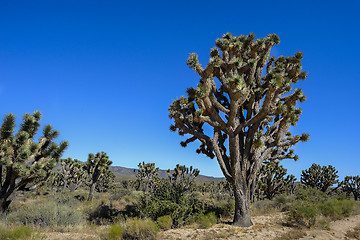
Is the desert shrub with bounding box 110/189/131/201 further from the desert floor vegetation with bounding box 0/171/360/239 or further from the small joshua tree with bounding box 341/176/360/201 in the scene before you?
the small joshua tree with bounding box 341/176/360/201

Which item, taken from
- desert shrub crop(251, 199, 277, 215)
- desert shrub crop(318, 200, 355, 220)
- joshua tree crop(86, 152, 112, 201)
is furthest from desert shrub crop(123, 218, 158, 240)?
joshua tree crop(86, 152, 112, 201)

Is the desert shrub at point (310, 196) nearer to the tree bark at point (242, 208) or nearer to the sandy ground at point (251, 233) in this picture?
the sandy ground at point (251, 233)

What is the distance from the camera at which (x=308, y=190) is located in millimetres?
19641

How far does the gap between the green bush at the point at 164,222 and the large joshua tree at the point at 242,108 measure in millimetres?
2750

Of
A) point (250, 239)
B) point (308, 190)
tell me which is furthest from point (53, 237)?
point (308, 190)

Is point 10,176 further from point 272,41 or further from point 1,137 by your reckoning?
point 272,41

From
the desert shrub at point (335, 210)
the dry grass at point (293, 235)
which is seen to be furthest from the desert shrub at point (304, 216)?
the desert shrub at point (335, 210)

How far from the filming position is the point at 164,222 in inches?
360

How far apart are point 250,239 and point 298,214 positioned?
3796 mm

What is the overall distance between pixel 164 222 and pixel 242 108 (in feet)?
21.5

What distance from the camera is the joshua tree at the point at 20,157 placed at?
421 inches

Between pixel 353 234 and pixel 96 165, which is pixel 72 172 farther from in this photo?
pixel 353 234

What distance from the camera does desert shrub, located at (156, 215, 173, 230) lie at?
30.0ft

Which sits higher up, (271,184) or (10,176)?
(271,184)
